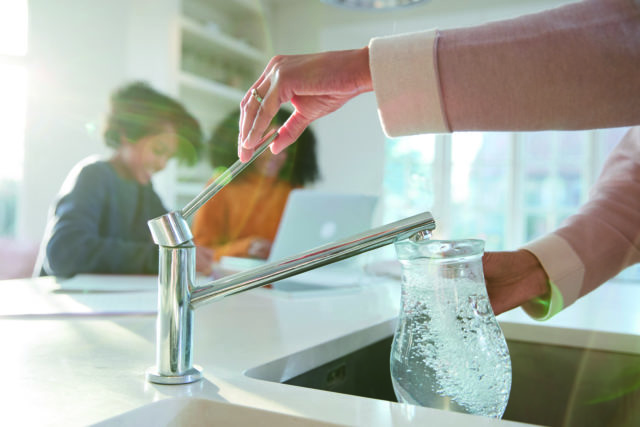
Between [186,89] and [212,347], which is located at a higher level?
[186,89]

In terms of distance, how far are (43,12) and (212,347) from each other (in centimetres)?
324

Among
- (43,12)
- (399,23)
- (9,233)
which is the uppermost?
(399,23)

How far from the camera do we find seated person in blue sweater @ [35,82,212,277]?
5.95 feet

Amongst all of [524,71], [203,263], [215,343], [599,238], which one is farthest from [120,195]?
[524,71]

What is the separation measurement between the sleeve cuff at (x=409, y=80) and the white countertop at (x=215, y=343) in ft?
0.81

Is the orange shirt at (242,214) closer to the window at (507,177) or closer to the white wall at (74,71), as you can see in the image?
the white wall at (74,71)

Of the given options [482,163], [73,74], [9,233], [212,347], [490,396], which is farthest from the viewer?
[482,163]

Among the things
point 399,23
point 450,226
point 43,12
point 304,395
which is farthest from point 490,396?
point 399,23

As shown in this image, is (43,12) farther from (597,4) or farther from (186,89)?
(597,4)

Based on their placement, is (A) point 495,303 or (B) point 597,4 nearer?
(B) point 597,4

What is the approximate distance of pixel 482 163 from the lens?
4.16m

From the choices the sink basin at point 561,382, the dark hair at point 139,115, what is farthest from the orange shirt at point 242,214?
the sink basin at point 561,382

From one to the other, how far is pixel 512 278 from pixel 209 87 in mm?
3374

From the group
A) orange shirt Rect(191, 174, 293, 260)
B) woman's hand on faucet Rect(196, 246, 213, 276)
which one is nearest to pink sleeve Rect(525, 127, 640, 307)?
woman's hand on faucet Rect(196, 246, 213, 276)
